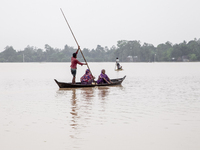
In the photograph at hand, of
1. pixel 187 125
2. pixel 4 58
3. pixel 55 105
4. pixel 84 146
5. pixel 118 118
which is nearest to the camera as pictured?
pixel 84 146

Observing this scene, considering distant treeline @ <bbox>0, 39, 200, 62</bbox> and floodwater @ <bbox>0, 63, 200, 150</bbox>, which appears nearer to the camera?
floodwater @ <bbox>0, 63, 200, 150</bbox>

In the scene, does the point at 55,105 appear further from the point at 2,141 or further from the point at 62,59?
the point at 62,59

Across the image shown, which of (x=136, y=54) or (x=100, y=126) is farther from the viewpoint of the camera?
(x=136, y=54)

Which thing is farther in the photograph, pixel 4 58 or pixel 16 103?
pixel 4 58

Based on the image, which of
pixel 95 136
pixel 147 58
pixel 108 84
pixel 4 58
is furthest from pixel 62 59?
pixel 95 136

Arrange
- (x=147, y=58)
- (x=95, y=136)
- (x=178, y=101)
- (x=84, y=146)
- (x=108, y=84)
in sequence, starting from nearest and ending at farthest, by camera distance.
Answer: (x=84, y=146)
(x=95, y=136)
(x=178, y=101)
(x=108, y=84)
(x=147, y=58)

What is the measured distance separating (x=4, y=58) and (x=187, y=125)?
182609 mm

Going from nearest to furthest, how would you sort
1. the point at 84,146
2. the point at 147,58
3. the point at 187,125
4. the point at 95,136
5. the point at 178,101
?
the point at 84,146
the point at 95,136
the point at 187,125
the point at 178,101
the point at 147,58

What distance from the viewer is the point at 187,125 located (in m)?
7.46

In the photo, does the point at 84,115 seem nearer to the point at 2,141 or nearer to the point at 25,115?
the point at 25,115

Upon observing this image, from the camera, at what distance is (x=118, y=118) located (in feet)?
27.2

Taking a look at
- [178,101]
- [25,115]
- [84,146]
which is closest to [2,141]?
[84,146]

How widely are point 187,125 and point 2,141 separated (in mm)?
3982

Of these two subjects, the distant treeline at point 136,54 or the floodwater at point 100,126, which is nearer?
the floodwater at point 100,126
